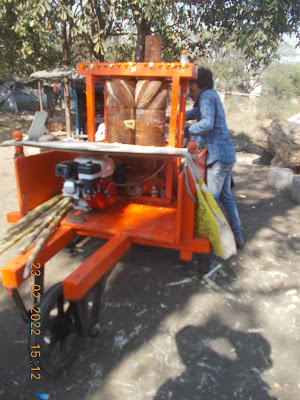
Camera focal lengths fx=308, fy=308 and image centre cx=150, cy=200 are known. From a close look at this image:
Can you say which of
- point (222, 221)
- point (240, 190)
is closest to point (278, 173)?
point (240, 190)

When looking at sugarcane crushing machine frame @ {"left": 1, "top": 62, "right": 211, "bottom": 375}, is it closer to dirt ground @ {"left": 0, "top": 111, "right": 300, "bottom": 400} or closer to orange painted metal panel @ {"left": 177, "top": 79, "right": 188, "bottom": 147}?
orange painted metal panel @ {"left": 177, "top": 79, "right": 188, "bottom": 147}

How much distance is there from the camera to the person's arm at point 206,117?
10.1 ft

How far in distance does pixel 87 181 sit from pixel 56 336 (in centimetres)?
125

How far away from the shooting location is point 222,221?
104 inches

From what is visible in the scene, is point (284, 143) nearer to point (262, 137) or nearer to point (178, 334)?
point (262, 137)

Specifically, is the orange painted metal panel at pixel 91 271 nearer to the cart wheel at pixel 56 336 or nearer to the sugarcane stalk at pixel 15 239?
the cart wheel at pixel 56 336

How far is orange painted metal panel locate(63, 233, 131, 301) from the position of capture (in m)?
1.90

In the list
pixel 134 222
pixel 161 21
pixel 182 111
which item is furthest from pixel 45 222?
pixel 161 21

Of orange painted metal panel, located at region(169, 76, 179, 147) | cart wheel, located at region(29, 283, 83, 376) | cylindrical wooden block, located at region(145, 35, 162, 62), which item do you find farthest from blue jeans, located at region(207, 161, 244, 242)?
cart wheel, located at region(29, 283, 83, 376)

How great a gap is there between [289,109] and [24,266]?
1856 centimetres

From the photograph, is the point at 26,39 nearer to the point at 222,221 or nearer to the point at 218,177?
the point at 218,177

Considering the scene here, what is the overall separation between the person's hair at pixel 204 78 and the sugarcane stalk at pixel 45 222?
72.6 inches

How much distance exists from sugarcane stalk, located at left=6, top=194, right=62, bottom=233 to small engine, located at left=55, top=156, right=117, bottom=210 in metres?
0.34

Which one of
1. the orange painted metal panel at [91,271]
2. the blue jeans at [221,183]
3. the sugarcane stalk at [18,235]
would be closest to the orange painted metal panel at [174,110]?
the blue jeans at [221,183]
